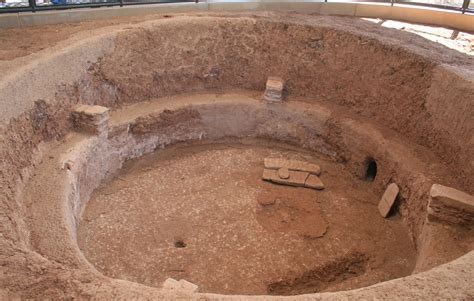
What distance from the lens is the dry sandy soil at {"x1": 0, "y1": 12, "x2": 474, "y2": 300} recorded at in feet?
12.0

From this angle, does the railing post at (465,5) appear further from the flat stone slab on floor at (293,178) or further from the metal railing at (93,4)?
the flat stone slab on floor at (293,178)

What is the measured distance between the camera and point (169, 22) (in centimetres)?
644

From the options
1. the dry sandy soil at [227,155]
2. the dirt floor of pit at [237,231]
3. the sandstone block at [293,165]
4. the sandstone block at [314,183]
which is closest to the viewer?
the dry sandy soil at [227,155]

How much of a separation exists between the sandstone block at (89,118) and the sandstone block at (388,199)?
372 cm

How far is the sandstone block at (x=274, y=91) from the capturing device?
639cm

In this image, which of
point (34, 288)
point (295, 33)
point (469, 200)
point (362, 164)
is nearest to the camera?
point (34, 288)

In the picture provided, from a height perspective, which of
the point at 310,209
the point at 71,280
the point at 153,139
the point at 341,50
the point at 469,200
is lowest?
the point at 310,209

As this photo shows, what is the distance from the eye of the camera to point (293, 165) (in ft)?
19.6

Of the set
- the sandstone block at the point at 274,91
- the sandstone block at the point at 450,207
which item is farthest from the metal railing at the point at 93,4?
the sandstone block at the point at 450,207

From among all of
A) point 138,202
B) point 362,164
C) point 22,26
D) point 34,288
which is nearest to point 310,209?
point 362,164

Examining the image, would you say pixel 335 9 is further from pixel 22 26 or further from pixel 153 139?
pixel 22 26

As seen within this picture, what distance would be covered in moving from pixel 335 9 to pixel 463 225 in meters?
5.49

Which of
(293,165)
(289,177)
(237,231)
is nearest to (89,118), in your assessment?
(237,231)

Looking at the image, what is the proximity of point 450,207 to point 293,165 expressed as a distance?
250cm
